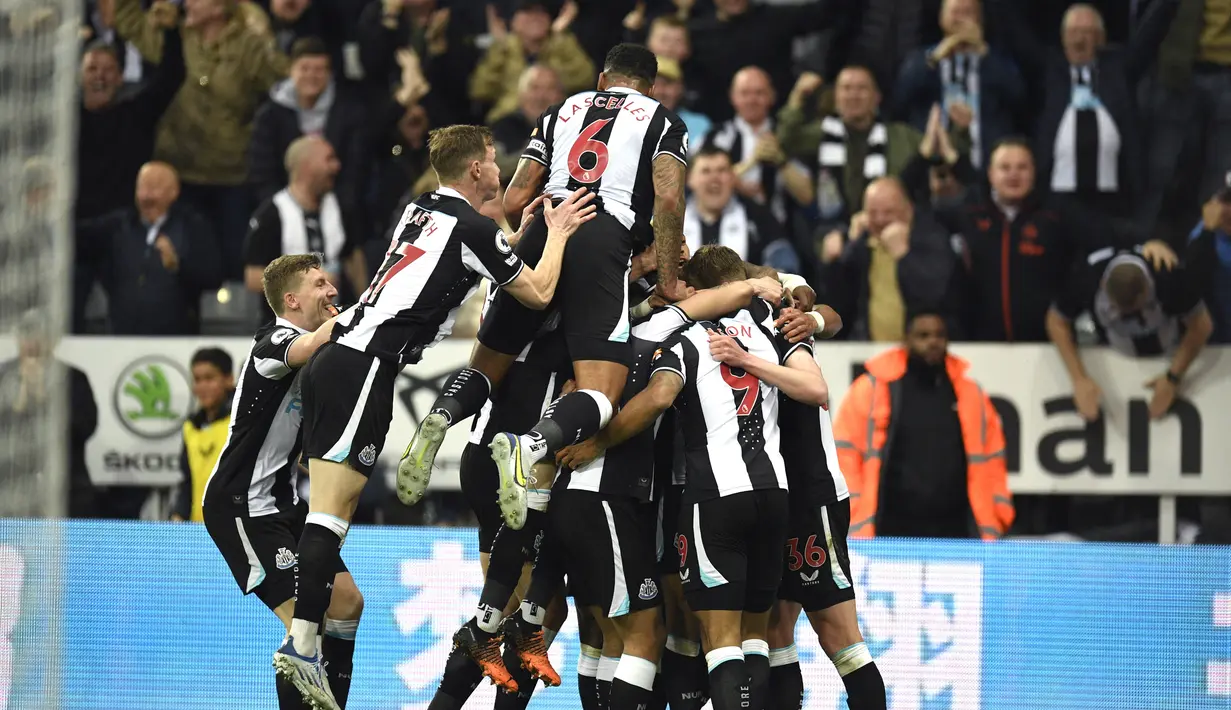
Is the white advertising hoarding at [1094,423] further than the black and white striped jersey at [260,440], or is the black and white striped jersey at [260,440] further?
the white advertising hoarding at [1094,423]

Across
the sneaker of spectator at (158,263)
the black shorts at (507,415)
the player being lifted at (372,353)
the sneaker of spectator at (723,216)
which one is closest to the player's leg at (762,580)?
the black shorts at (507,415)

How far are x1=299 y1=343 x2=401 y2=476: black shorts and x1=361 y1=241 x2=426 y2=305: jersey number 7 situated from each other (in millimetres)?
298

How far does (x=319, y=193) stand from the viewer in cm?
1251

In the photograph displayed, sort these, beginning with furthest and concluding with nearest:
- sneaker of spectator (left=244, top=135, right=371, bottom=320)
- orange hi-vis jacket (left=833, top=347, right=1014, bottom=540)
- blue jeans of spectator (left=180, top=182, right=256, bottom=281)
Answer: blue jeans of spectator (left=180, top=182, right=256, bottom=281), sneaker of spectator (left=244, top=135, right=371, bottom=320), orange hi-vis jacket (left=833, top=347, right=1014, bottom=540)

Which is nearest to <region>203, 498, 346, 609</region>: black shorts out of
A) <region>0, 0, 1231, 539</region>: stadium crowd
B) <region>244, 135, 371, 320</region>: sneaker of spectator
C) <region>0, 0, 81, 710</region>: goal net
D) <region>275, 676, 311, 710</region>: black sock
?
<region>275, 676, 311, 710</region>: black sock

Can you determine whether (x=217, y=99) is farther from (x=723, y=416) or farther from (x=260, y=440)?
(x=723, y=416)

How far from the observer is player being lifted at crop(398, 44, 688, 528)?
24.8 feet

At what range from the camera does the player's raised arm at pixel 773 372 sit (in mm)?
7645

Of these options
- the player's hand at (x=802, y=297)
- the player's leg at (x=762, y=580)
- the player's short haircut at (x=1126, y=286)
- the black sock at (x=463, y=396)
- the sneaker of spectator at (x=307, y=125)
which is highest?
the sneaker of spectator at (x=307, y=125)

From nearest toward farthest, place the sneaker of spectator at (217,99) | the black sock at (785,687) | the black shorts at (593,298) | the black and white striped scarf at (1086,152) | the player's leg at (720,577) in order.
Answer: the player's leg at (720,577)
the black shorts at (593,298)
the black sock at (785,687)
the black and white striped scarf at (1086,152)
the sneaker of spectator at (217,99)

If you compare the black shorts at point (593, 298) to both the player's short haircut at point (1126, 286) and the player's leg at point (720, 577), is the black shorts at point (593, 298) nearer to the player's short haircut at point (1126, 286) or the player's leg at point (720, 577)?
the player's leg at point (720, 577)

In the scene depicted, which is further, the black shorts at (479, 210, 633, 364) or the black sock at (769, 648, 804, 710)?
the black sock at (769, 648, 804, 710)

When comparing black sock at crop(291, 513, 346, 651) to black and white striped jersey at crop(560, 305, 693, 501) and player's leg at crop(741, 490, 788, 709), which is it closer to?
black and white striped jersey at crop(560, 305, 693, 501)

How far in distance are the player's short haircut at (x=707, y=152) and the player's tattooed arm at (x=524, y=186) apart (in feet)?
12.9
